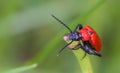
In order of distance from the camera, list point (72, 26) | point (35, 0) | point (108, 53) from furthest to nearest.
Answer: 1. point (35, 0)
2. point (108, 53)
3. point (72, 26)

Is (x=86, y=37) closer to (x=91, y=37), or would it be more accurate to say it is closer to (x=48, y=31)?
(x=91, y=37)

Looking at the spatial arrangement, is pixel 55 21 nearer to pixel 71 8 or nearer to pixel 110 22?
pixel 71 8

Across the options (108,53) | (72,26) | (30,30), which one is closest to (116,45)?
(108,53)

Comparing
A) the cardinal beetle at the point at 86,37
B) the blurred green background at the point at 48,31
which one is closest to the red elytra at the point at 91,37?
the cardinal beetle at the point at 86,37

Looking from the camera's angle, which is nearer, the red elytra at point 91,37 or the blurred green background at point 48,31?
the red elytra at point 91,37

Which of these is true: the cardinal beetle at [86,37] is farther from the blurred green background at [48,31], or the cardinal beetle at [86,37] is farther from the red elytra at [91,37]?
the blurred green background at [48,31]

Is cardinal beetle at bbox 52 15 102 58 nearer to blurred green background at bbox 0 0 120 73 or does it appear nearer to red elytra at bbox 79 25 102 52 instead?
red elytra at bbox 79 25 102 52
